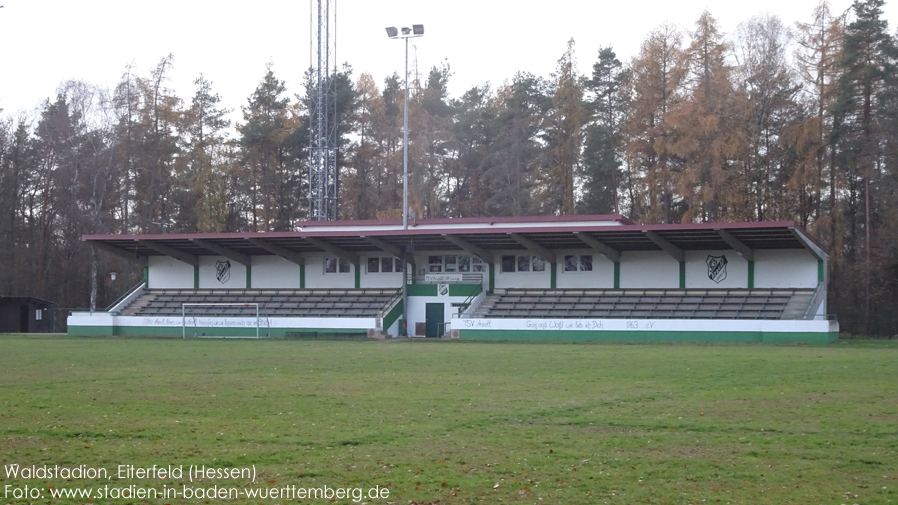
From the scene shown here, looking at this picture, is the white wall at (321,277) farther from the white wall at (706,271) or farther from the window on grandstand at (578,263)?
the white wall at (706,271)

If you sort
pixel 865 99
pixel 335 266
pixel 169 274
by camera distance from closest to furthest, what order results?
1. pixel 865 99
2. pixel 335 266
3. pixel 169 274

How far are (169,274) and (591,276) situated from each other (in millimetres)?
24317

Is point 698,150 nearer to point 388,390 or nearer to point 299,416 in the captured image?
point 388,390

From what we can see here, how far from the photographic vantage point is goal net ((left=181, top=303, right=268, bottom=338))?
44906 mm

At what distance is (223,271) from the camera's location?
2015 inches

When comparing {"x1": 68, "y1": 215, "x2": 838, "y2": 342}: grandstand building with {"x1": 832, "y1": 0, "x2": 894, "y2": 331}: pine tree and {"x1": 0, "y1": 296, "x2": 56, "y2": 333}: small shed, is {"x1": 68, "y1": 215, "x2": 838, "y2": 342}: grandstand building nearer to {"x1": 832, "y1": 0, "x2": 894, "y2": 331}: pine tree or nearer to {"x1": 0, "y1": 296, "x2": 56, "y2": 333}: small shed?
{"x1": 0, "y1": 296, "x2": 56, "y2": 333}: small shed

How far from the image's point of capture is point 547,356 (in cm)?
2747

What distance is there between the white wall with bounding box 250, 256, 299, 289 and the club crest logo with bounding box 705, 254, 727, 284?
70.5 ft

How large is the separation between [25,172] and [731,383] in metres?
58.4

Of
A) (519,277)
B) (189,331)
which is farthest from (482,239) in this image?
(189,331)

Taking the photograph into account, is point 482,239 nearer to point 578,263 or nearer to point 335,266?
point 578,263

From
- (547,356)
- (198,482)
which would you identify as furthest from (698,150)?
(198,482)

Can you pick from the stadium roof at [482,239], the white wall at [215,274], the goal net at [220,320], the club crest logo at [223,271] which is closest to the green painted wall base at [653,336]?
the stadium roof at [482,239]
